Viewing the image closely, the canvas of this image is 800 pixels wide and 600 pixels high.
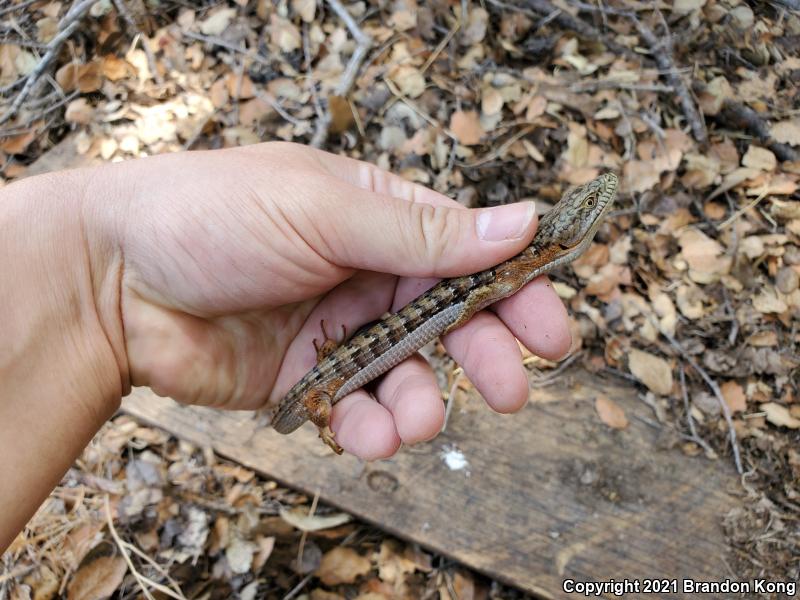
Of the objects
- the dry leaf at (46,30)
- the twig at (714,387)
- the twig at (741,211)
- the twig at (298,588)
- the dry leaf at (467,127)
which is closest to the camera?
the twig at (298,588)

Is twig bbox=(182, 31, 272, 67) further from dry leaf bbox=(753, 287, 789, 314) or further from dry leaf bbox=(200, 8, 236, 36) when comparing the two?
dry leaf bbox=(753, 287, 789, 314)

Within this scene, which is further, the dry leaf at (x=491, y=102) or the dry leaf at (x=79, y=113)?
the dry leaf at (x=79, y=113)

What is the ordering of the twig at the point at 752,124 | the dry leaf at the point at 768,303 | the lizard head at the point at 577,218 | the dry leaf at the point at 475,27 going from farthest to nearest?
1. the dry leaf at the point at 475,27
2. the twig at the point at 752,124
3. the dry leaf at the point at 768,303
4. the lizard head at the point at 577,218

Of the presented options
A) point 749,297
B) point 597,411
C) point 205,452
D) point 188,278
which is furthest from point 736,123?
point 205,452

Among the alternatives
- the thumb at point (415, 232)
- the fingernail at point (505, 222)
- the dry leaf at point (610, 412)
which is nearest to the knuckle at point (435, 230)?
the thumb at point (415, 232)

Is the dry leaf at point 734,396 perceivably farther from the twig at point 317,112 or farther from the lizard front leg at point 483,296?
the twig at point 317,112

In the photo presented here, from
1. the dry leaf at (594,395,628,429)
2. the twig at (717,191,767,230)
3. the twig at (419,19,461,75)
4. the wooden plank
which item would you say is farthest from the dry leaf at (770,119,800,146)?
the twig at (419,19,461,75)

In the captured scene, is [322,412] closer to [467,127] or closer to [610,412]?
[610,412]
